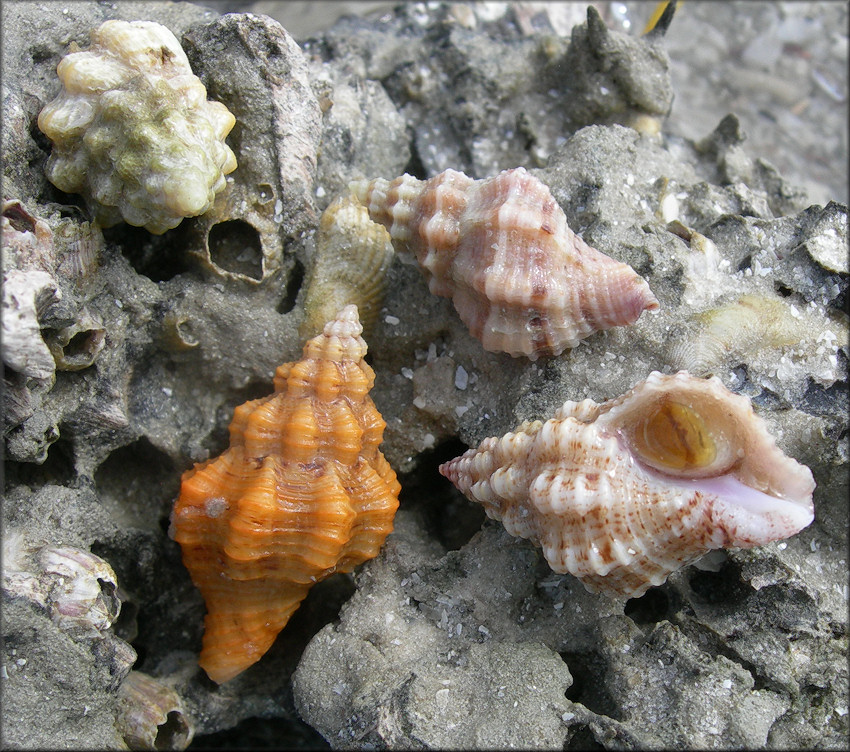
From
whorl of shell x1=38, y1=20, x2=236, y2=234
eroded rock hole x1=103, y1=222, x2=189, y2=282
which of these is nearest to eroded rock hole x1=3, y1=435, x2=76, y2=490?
eroded rock hole x1=103, y1=222, x2=189, y2=282

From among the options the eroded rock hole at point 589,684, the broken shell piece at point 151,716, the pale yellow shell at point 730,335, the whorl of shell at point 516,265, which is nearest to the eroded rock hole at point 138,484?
the broken shell piece at point 151,716

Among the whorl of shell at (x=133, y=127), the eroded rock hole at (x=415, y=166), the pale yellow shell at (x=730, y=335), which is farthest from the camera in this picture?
the eroded rock hole at (x=415, y=166)

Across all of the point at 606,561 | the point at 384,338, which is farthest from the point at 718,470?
the point at 384,338

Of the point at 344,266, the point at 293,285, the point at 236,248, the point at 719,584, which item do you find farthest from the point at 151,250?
the point at 719,584

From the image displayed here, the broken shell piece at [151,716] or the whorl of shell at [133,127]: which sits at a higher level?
the whorl of shell at [133,127]

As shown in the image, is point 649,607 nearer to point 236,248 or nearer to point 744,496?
point 744,496

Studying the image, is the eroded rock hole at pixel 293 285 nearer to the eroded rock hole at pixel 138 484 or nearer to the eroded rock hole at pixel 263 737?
the eroded rock hole at pixel 138 484

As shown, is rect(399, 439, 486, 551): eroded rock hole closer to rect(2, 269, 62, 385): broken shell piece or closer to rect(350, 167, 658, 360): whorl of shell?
rect(350, 167, 658, 360): whorl of shell
